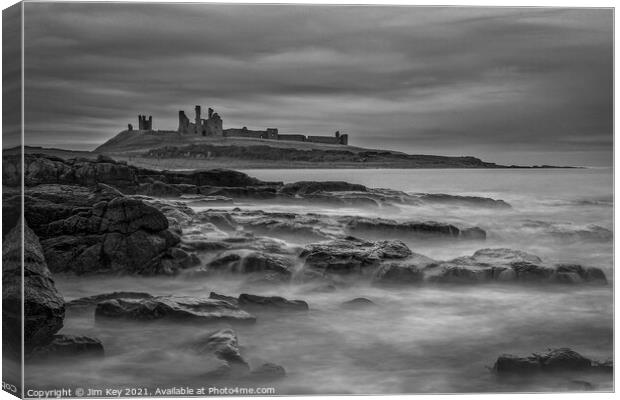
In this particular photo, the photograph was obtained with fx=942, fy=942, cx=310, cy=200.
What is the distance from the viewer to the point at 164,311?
10.2m

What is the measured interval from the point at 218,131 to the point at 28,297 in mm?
2793

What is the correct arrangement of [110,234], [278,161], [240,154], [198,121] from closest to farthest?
[110,234] → [198,121] → [278,161] → [240,154]

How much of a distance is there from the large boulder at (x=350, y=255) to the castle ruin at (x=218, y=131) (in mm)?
1228

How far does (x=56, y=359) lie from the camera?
10.0m

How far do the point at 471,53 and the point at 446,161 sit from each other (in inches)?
51.6

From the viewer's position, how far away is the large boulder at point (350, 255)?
417 inches

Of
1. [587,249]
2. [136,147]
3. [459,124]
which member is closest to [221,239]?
[136,147]

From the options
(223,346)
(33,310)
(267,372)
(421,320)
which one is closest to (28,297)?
(33,310)

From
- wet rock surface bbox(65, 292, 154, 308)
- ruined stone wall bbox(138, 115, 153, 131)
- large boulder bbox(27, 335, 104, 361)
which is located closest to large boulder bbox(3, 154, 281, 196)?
ruined stone wall bbox(138, 115, 153, 131)

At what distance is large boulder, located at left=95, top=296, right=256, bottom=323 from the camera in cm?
1020

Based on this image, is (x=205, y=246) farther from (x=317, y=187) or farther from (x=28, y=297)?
(x=28, y=297)

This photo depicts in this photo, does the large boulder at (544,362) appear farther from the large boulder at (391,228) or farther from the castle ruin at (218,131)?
the castle ruin at (218,131)

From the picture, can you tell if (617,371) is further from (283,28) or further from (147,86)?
(147,86)

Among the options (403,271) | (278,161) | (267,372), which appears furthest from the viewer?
(278,161)
